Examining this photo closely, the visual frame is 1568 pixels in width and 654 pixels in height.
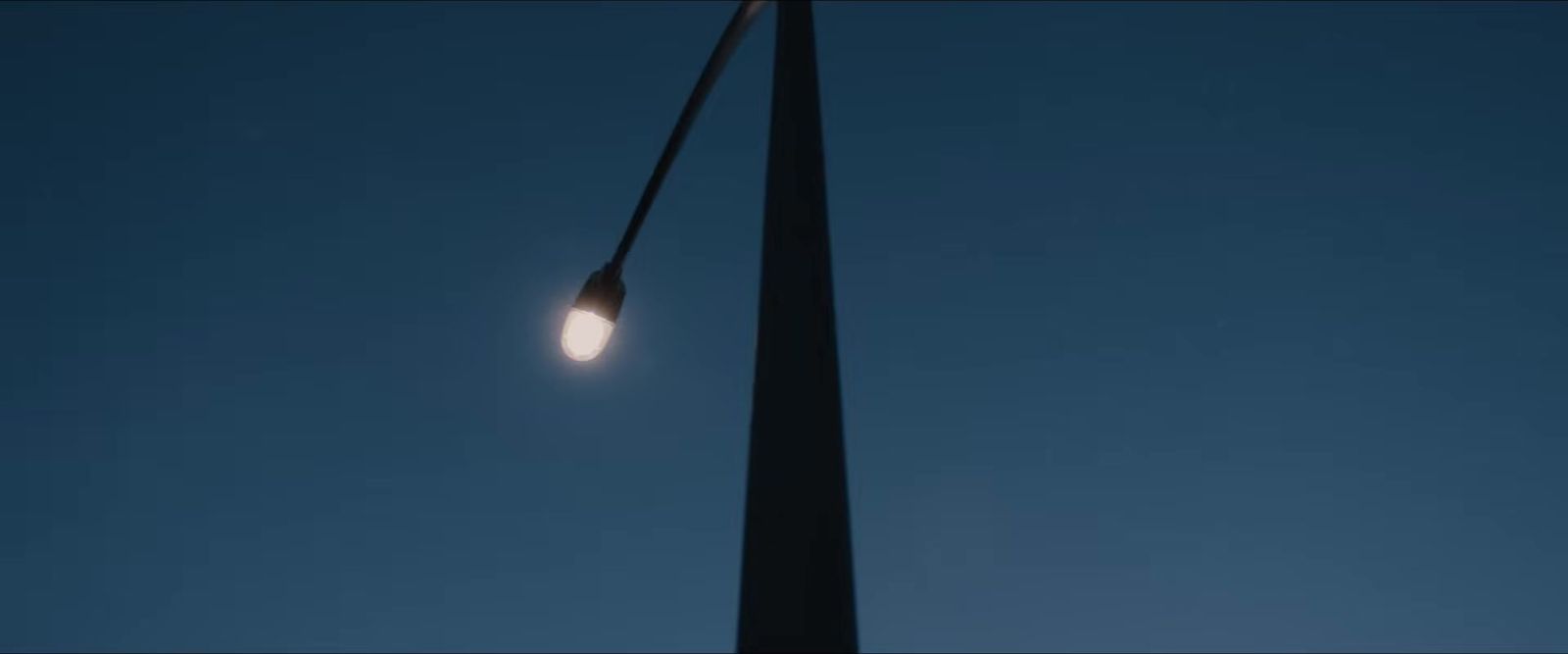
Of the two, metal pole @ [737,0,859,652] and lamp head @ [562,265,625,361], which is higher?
lamp head @ [562,265,625,361]

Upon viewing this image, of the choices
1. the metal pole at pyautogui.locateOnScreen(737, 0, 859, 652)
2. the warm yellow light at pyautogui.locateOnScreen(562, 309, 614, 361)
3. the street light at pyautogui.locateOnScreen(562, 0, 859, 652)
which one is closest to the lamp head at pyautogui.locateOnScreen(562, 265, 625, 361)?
the warm yellow light at pyautogui.locateOnScreen(562, 309, 614, 361)

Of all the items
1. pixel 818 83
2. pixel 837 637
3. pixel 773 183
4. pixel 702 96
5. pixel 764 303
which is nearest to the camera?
pixel 837 637

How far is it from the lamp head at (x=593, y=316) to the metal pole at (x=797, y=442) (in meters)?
2.27

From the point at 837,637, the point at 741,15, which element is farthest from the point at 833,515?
the point at 741,15

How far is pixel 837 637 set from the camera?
6.00ft

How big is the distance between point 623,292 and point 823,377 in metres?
2.82

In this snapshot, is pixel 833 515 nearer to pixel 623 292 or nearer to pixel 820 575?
pixel 820 575

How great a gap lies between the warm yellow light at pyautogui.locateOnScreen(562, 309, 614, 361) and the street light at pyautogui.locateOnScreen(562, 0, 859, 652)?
86.8 inches

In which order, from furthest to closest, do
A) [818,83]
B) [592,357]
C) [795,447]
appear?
[592,357]
[818,83]
[795,447]

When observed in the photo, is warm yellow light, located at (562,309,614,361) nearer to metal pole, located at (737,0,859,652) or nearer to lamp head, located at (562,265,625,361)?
lamp head, located at (562,265,625,361)

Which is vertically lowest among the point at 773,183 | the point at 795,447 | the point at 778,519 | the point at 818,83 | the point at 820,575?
the point at 820,575

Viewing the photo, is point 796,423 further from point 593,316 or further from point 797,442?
point 593,316

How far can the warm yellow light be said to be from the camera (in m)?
4.58

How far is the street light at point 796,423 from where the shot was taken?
185 cm
